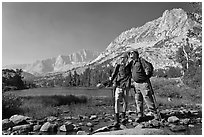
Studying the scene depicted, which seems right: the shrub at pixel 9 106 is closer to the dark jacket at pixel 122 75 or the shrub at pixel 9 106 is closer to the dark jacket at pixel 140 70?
the dark jacket at pixel 122 75

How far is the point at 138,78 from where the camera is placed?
342 inches

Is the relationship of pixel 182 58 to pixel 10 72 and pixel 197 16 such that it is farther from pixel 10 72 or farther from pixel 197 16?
pixel 10 72

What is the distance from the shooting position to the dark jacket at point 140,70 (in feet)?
28.1

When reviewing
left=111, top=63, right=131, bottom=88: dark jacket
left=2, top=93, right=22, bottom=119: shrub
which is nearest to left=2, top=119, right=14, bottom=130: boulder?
left=2, top=93, right=22, bottom=119: shrub

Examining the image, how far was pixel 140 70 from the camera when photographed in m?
8.54

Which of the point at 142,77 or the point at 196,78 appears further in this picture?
the point at 196,78

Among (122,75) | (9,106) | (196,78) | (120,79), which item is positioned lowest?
(9,106)

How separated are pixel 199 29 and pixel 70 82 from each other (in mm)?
107284

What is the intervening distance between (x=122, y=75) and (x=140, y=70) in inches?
27.6

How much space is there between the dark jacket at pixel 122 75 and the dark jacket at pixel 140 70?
0.76 ft

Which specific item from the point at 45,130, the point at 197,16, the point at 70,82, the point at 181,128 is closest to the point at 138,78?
the point at 181,128

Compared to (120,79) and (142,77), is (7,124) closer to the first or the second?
(120,79)

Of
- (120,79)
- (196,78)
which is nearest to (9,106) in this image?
(120,79)

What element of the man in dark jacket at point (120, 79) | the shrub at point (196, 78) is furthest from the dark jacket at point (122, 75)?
the shrub at point (196, 78)
